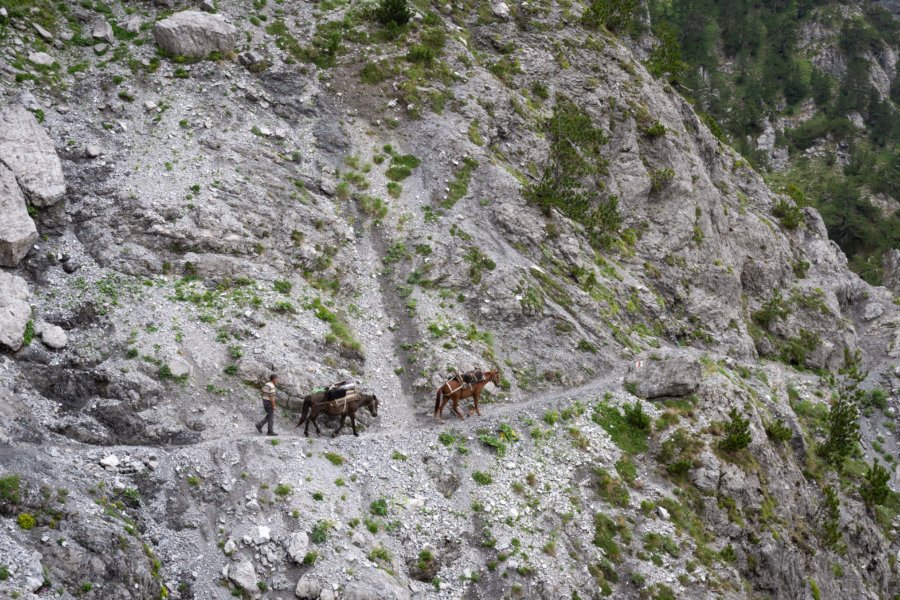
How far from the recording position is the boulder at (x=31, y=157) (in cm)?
2688

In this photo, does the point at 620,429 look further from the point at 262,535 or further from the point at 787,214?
the point at 787,214

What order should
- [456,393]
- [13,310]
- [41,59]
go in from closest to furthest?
[13,310] → [456,393] → [41,59]

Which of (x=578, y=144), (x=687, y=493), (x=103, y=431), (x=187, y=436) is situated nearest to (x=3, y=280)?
(x=103, y=431)

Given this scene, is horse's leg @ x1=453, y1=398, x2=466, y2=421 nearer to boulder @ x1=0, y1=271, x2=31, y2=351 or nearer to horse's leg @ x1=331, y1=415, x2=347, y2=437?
horse's leg @ x1=331, y1=415, x2=347, y2=437

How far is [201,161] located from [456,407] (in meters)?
18.2

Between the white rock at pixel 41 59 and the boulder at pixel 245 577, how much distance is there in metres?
29.7

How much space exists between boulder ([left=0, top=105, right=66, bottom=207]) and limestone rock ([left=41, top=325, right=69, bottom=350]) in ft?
24.6

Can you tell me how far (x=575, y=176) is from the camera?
1834 inches

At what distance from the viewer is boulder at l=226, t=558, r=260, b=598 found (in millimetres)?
17406

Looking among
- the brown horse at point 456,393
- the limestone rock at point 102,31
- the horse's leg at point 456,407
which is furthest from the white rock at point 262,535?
the limestone rock at point 102,31

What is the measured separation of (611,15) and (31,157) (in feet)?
172

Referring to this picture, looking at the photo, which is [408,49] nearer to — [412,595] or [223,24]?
[223,24]

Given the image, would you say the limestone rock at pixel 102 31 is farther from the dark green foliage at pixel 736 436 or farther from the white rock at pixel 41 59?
the dark green foliage at pixel 736 436

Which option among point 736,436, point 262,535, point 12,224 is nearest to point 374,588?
point 262,535
